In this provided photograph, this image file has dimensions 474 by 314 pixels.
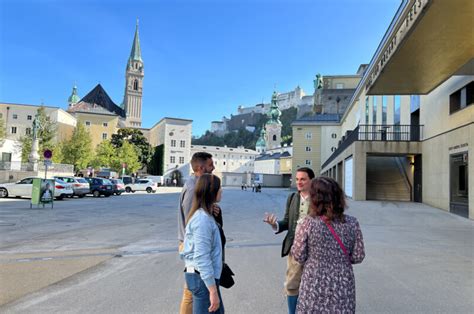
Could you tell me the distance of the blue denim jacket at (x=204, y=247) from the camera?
9.29 feet

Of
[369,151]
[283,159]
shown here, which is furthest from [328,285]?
[283,159]

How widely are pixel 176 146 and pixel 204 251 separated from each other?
3239 inches

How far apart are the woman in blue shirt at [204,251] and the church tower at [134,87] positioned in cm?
12242

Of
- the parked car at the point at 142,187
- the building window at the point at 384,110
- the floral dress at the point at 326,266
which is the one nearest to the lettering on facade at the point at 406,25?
the floral dress at the point at 326,266

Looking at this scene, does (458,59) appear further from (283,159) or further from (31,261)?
(283,159)

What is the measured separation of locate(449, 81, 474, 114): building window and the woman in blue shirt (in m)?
17.0

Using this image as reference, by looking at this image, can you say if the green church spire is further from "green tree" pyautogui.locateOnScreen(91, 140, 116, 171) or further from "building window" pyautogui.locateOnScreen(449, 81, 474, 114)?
"building window" pyautogui.locateOnScreen(449, 81, 474, 114)

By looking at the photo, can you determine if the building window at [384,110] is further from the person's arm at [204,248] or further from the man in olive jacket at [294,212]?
the person's arm at [204,248]

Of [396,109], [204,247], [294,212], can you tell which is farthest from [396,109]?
[204,247]

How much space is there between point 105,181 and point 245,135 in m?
141

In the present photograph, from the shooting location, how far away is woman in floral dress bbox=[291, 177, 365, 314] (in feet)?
8.66

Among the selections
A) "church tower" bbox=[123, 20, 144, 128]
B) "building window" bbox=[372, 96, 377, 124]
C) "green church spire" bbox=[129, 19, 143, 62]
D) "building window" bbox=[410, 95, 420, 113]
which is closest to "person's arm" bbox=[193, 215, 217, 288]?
"building window" bbox=[410, 95, 420, 113]

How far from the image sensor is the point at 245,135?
17025 cm

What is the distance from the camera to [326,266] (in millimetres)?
2656
